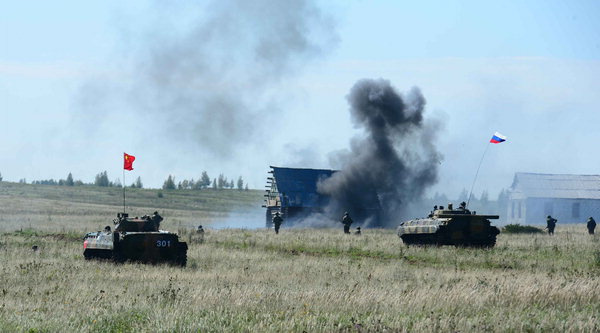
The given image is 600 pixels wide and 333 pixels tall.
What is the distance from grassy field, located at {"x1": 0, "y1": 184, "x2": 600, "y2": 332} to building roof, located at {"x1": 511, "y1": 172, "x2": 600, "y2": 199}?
139 feet

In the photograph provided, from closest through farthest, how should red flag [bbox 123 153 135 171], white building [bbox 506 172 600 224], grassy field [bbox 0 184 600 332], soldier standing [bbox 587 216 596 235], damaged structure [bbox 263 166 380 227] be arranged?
grassy field [bbox 0 184 600 332] → red flag [bbox 123 153 135 171] → soldier standing [bbox 587 216 596 235] → damaged structure [bbox 263 166 380 227] → white building [bbox 506 172 600 224]

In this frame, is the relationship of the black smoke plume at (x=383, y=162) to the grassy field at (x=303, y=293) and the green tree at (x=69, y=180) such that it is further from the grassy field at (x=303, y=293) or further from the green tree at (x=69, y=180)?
the green tree at (x=69, y=180)

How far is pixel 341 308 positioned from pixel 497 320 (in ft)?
8.30

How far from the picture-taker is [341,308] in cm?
1345

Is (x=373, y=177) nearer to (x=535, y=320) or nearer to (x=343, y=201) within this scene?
(x=343, y=201)

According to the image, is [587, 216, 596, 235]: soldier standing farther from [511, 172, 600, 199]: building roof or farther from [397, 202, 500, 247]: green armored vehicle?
[511, 172, 600, 199]: building roof

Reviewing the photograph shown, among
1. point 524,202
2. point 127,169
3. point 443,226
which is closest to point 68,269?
point 127,169

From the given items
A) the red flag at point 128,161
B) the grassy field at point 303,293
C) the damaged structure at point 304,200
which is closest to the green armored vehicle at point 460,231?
the grassy field at point 303,293

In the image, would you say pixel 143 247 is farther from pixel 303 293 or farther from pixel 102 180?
pixel 102 180

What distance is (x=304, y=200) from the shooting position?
5766 centimetres

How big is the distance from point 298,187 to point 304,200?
1.01 meters

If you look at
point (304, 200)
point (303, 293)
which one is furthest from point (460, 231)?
point (304, 200)

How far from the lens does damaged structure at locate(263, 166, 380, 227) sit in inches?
2235

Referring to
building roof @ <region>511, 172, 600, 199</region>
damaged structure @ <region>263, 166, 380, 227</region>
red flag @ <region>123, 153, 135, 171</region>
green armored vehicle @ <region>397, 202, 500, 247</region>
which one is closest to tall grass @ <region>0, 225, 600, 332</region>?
green armored vehicle @ <region>397, 202, 500, 247</region>
